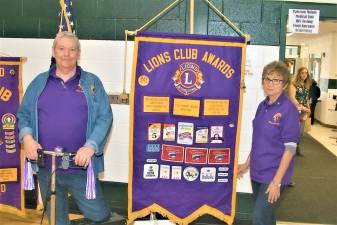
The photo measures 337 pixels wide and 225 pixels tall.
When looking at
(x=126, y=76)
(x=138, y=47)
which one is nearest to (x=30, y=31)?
(x=126, y=76)

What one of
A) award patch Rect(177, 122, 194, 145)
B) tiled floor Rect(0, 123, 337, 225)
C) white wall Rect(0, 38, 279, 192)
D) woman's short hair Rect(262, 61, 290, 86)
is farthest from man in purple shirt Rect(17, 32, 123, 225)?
tiled floor Rect(0, 123, 337, 225)

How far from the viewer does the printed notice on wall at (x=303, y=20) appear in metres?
3.24

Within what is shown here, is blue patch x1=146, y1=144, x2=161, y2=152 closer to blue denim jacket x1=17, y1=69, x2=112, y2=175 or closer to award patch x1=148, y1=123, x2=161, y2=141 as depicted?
award patch x1=148, y1=123, x2=161, y2=141

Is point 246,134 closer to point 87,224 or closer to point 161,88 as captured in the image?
point 161,88

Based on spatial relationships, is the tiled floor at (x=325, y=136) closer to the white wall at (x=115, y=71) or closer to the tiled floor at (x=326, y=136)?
the tiled floor at (x=326, y=136)

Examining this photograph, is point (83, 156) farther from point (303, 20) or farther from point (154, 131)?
point (303, 20)

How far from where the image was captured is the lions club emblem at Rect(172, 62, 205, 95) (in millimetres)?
2844

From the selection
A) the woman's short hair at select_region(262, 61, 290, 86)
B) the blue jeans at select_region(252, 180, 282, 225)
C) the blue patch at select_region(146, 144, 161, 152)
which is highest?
the woman's short hair at select_region(262, 61, 290, 86)

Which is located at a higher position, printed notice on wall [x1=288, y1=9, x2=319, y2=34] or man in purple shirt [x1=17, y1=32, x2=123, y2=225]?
printed notice on wall [x1=288, y1=9, x2=319, y2=34]

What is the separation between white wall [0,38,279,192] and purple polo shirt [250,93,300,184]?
0.88 meters

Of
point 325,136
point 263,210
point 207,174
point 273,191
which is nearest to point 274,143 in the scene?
point 273,191

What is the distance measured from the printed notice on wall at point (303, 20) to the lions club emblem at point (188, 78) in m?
0.98

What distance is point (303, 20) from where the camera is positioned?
129 inches

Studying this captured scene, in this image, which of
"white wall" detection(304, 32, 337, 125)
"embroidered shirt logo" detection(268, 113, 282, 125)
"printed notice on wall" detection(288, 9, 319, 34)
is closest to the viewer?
"embroidered shirt logo" detection(268, 113, 282, 125)
